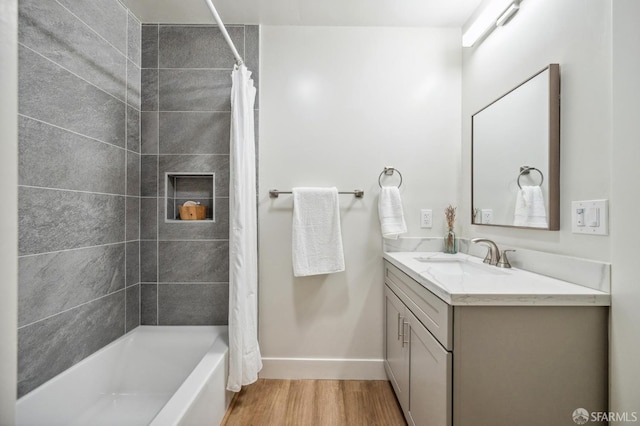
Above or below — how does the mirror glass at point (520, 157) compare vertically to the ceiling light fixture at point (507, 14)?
below

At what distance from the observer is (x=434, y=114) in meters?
2.00

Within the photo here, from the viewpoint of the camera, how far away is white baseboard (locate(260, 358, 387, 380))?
1.96 metres

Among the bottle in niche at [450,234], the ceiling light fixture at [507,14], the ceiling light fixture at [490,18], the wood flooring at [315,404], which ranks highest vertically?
the ceiling light fixture at [490,18]

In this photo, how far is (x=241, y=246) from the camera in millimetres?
1617

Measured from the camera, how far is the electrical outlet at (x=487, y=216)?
1664mm

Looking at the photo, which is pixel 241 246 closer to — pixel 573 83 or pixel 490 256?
pixel 490 256

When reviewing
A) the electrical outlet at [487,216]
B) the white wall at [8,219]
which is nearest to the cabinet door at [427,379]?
the electrical outlet at [487,216]

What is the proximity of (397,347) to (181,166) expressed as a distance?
5.78ft

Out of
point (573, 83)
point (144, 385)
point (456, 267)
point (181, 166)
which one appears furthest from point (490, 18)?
point (144, 385)

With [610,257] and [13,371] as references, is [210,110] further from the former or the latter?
[610,257]

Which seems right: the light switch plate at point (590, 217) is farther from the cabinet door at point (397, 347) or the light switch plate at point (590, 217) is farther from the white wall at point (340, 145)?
the white wall at point (340, 145)

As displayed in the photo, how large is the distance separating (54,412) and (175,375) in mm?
565

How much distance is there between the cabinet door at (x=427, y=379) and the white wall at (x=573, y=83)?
66 cm

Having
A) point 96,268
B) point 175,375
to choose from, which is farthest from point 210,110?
point 175,375
